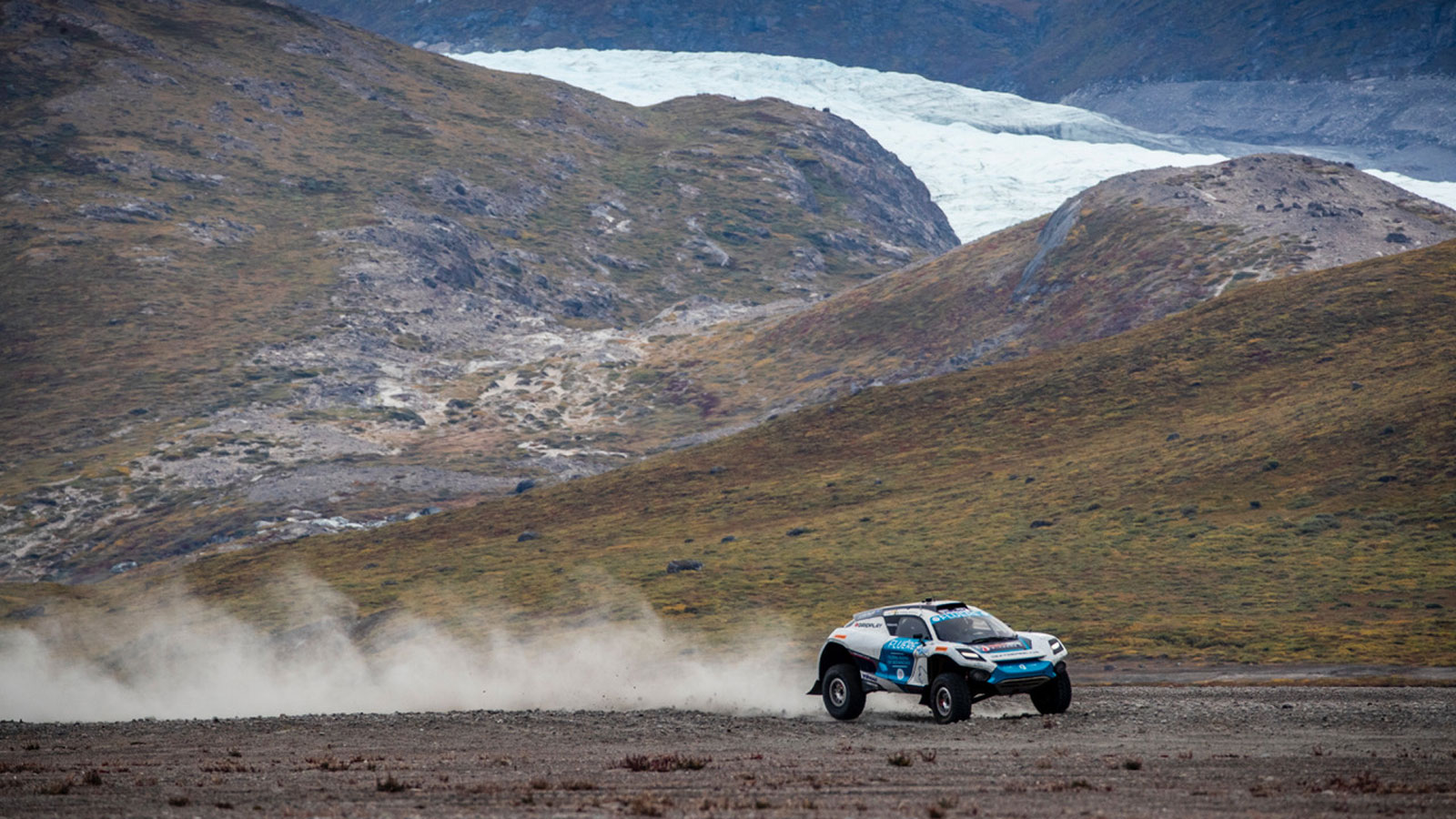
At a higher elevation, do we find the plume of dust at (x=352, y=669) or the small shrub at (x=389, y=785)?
the small shrub at (x=389, y=785)

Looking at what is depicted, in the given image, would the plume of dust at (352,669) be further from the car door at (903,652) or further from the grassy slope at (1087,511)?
the grassy slope at (1087,511)

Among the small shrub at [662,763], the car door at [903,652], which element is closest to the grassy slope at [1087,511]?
the car door at [903,652]

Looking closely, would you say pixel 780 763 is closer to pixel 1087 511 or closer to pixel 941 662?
pixel 941 662

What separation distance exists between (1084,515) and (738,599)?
969 inches

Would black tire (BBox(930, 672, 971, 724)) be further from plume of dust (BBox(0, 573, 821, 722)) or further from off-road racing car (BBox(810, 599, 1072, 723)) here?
plume of dust (BBox(0, 573, 821, 722))

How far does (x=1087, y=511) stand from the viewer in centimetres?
7906

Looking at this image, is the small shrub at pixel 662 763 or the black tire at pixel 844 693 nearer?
the small shrub at pixel 662 763

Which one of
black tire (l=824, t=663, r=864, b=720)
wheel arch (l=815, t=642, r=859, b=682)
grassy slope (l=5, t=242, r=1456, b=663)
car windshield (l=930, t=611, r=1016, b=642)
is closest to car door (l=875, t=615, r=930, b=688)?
car windshield (l=930, t=611, r=1016, b=642)

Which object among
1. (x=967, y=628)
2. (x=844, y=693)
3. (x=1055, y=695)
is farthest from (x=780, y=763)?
(x=1055, y=695)

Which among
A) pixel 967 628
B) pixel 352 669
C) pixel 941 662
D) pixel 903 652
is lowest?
pixel 352 669

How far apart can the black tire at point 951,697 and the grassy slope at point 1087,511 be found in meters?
25.5

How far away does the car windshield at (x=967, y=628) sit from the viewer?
87.2ft

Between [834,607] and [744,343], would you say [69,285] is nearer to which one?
[744,343]

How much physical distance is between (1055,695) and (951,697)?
9.71 feet
